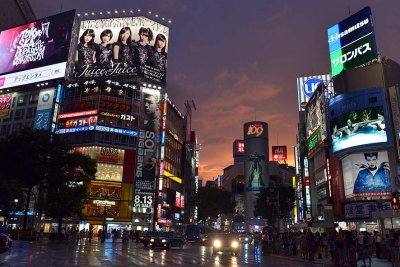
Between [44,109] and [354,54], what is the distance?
63.8 meters

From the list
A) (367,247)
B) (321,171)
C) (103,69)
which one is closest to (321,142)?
(321,171)

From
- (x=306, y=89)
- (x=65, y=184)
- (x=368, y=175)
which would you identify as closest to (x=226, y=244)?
(x=65, y=184)

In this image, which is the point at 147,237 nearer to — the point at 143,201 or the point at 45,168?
the point at 45,168

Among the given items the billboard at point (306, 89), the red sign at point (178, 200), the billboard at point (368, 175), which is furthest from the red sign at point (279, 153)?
the billboard at point (368, 175)

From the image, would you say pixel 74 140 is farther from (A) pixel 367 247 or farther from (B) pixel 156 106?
(A) pixel 367 247

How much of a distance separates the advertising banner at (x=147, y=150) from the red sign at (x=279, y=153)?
9535cm

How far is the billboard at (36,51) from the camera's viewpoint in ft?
269

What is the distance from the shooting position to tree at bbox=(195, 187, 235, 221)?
105244mm

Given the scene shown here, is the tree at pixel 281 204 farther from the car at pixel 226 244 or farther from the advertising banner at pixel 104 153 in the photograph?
the car at pixel 226 244

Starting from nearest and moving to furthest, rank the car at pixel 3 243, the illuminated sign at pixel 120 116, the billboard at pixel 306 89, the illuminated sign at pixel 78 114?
1. the car at pixel 3 243
2. the illuminated sign at pixel 78 114
3. the illuminated sign at pixel 120 116
4. the billboard at pixel 306 89

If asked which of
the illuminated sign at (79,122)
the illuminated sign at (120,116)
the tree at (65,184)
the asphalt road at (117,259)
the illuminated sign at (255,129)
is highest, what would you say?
the illuminated sign at (255,129)

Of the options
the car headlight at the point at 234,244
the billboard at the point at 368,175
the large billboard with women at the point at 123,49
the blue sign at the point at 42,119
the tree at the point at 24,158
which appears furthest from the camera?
the large billboard with women at the point at 123,49

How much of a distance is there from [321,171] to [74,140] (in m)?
49.5

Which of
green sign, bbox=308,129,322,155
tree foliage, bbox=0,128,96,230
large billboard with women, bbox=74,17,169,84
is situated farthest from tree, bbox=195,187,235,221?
tree foliage, bbox=0,128,96,230
